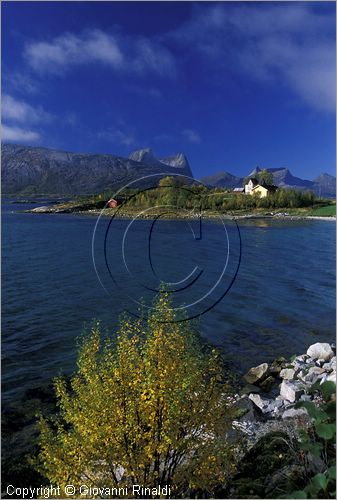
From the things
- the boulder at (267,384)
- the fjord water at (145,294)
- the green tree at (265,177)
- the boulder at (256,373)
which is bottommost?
the boulder at (267,384)

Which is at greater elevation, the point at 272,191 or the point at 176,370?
the point at 272,191

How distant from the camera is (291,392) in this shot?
863cm

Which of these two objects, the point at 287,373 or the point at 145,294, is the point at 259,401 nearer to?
the point at 287,373

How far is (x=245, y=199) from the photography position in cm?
4475

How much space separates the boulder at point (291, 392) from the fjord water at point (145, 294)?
1.82m

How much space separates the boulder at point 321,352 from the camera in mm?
10875

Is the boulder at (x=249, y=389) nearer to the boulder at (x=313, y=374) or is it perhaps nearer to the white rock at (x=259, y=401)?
the white rock at (x=259, y=401)

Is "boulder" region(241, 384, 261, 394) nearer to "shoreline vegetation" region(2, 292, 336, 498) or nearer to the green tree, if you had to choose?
"shoreline vegetation" region(2, 292, 336, 498)

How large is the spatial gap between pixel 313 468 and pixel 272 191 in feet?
158

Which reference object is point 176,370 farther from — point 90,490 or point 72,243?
point 72,243

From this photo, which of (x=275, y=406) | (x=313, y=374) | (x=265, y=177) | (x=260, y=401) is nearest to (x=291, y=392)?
(x=275, y=406)

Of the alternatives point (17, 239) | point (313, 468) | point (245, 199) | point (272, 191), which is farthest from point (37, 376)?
point (272, 191)

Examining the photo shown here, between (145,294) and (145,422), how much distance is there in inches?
499

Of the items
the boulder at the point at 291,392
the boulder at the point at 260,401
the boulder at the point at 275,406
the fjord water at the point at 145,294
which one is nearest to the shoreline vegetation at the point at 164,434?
the fjord water at the point at 145,294
